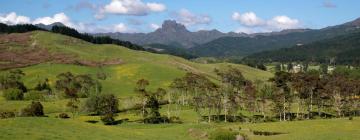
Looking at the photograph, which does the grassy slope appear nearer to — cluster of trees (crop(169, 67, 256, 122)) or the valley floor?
the valley floor

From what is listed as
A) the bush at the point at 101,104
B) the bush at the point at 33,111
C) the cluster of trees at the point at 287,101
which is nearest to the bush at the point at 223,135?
the cluster of trees at the point at 287,101

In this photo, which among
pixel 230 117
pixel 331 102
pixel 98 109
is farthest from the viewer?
pixel 331 102

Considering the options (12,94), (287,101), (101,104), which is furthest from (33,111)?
(287,101)

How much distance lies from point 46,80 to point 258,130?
139253 mm

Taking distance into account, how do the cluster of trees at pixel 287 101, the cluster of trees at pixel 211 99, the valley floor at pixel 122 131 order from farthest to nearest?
the cluster of trees at pixel 287 101, the cluster of trees at pixel 211 99, the valley floor at pixel 122 131

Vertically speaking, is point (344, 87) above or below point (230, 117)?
above

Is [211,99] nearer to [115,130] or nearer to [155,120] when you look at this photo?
[155,120]

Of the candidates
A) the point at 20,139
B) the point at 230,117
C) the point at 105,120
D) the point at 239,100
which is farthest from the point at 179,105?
the point at 20,139

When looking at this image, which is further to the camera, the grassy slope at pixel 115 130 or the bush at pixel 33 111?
the bush at pixel 33 111

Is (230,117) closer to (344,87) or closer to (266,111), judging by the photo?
(266,111)

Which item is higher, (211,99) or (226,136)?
(211,99)

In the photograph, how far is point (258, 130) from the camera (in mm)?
78438

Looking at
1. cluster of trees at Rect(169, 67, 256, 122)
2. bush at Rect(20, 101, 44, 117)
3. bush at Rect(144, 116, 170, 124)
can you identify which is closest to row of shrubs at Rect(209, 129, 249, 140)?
cluster of trees at Rect(169, 67, 256, 122)

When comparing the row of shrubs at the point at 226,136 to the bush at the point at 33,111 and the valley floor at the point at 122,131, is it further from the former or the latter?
the bush at the point at 33,111
